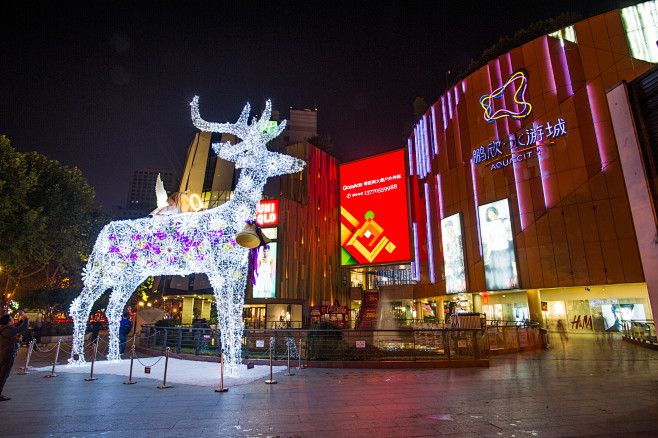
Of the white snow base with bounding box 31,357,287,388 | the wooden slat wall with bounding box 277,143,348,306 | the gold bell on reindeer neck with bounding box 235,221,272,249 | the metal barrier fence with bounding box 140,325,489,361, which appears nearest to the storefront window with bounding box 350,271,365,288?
the wooden slat wall with bounding box 277,143,348,306

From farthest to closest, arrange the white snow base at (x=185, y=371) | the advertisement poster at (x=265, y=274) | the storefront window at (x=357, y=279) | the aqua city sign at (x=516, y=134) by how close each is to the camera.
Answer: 1. the storefront window at (x=357, y=279)
2. the advertisement poster at (x=265, y=274)
3. the aqua city sign at (x=516, y=134)
4. the white snow base at (x=185, y=371)

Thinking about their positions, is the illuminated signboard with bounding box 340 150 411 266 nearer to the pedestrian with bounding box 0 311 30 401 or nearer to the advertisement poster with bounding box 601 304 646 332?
the advertisement poster with bounding box 601 304 646 332

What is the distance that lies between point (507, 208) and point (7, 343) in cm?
2469

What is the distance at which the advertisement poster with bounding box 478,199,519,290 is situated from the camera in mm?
23312

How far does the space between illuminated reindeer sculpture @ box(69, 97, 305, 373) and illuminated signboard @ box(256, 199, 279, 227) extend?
2104cm

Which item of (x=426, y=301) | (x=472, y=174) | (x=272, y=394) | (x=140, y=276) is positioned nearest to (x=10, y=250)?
(x=140, y=276)

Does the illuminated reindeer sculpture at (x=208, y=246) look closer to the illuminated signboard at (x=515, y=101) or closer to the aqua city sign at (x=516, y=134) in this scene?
the aqua city sign at (x=516, y=134)

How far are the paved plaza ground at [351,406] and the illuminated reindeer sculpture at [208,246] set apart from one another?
2021 millimetres

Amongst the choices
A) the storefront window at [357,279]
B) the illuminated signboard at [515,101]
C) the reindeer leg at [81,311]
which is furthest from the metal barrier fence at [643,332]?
the storefront window at [357,279]

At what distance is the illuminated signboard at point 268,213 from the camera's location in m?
32.6

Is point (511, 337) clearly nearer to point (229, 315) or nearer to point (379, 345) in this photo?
point (379, 345)

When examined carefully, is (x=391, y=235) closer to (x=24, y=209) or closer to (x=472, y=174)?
(x=472, y=174)

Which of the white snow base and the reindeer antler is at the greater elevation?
the reindeer antler

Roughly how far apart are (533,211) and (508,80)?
9.29 m
